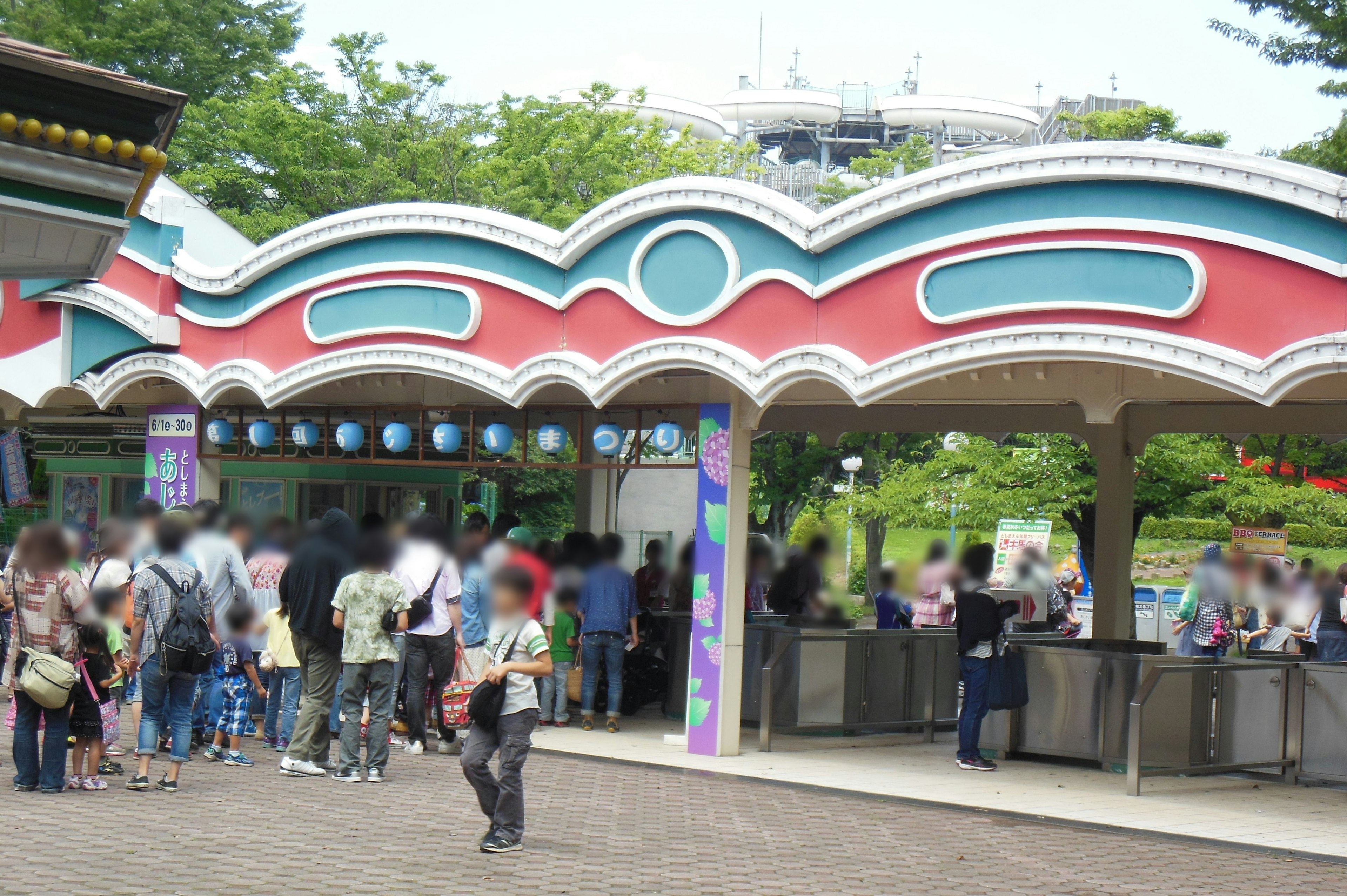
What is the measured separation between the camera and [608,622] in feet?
40.3

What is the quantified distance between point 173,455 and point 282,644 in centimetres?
481

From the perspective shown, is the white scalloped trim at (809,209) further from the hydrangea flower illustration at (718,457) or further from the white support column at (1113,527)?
the white support column at (1113,527)

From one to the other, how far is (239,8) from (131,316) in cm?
2082

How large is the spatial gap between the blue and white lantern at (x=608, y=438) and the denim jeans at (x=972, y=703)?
11.9ft

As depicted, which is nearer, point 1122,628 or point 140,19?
point 1122,628

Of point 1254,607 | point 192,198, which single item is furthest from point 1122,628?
point 192,198

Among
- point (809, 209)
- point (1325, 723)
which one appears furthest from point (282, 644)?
point (1325, 723)

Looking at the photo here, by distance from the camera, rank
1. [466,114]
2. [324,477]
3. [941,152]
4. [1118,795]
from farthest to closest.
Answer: [941,152] → [466,114] → [324,477] → [1118,795]

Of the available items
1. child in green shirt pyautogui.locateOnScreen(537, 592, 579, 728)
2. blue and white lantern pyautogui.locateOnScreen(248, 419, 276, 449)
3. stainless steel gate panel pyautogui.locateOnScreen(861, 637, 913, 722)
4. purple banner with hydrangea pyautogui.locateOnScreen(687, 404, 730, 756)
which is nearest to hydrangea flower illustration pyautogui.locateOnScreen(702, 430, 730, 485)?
purple banner with hydrangea pyautogui.locateOnScreen(687, 404, 730, 756)

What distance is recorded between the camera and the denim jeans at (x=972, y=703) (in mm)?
10930

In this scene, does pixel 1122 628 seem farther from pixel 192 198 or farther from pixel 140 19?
pixel 140 19

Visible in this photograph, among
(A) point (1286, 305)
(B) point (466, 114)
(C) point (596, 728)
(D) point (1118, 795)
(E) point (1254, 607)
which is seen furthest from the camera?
(B) point (466, 114)

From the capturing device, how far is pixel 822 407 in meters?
14.6

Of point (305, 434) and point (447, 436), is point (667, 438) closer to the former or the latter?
point (447, 436)
